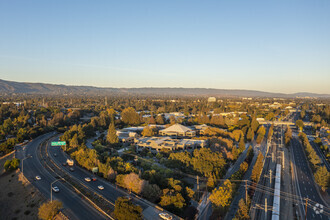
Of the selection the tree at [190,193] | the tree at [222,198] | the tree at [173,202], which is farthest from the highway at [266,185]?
the tree at [173,202]

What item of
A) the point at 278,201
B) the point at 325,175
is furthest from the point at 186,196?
the point at 325,175

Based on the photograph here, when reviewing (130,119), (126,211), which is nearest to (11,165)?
(126,211)

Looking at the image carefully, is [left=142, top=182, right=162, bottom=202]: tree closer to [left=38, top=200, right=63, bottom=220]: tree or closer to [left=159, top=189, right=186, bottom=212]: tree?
[left=159, top=189, right=186, bottom=212]: tree

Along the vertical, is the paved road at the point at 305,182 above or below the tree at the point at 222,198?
below

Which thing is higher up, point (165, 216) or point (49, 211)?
point (49, 211)

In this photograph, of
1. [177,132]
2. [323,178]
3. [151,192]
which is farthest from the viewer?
[177,132]

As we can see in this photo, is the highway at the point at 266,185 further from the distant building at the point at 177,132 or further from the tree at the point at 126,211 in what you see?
the distant building at the point at 177,132

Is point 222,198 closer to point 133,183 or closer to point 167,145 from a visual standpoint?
point 133,183
